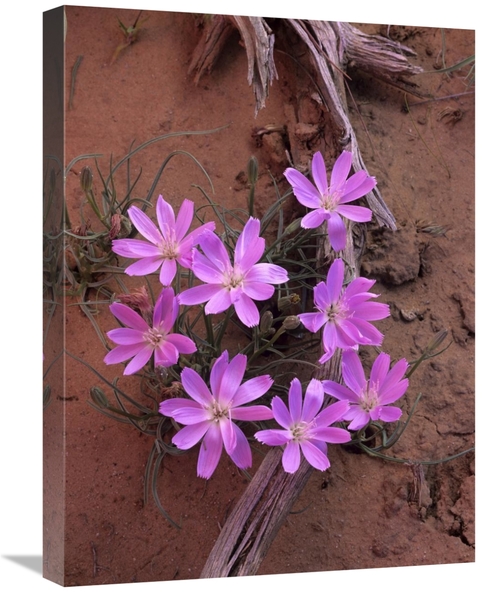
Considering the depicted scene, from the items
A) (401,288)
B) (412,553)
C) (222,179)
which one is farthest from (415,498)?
(222,179)

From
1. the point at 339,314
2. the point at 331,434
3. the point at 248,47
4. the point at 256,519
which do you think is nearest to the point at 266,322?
the point at 339,314

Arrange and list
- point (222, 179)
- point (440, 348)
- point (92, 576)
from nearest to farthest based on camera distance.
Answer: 1. point (92, 576)
2. point (222, 179)
3. point (440, 348)

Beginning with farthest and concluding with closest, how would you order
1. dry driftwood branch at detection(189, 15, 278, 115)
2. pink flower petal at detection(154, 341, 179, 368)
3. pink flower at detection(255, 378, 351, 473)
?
dry driftwood branch at detection(189, 15, 278, 115) → pink flower at detection(255, 378, 351, 473) → pink flower petal at detection(154, 341, 179, 368)

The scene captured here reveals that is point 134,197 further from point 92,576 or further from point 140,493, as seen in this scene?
point 92,576

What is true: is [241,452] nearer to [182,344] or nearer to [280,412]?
[280,412]

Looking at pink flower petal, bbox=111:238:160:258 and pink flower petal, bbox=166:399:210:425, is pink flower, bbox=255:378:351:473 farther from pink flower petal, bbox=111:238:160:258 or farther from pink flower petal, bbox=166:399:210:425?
pink flower petal, bbox=111:238:160:258

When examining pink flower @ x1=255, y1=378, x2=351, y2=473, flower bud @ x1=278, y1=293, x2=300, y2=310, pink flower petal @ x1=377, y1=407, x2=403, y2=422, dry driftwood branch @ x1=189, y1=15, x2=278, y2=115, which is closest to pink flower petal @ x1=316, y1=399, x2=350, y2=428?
pink flower @ x1=255, y1=378, x2=351, y2=473
